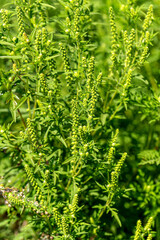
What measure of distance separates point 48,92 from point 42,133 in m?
0.90

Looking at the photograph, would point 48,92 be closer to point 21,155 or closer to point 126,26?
point 21,155

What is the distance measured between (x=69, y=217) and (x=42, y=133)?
1140mm

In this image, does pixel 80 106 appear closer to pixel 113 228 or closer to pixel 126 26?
pixel 126 26

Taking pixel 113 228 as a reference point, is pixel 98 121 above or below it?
above

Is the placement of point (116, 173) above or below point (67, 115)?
below

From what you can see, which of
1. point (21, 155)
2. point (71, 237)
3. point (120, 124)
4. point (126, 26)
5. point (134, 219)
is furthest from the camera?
point (120, 124)

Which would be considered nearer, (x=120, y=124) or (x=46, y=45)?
(x=46, y=45)

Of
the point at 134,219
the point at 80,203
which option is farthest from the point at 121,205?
the point at 80,203

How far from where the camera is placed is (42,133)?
360 cm

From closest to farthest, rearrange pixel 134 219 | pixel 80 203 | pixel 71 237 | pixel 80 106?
pixel 71 237
pixel 80 106
pixel 80 203
pixel 134 219

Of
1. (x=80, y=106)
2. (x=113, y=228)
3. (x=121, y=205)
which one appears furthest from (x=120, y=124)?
(x=80, y=106)

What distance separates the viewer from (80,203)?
4.10 meters

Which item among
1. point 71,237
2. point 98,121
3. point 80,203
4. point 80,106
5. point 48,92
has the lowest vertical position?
point 80,203

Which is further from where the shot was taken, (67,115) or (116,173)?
(67,115)
